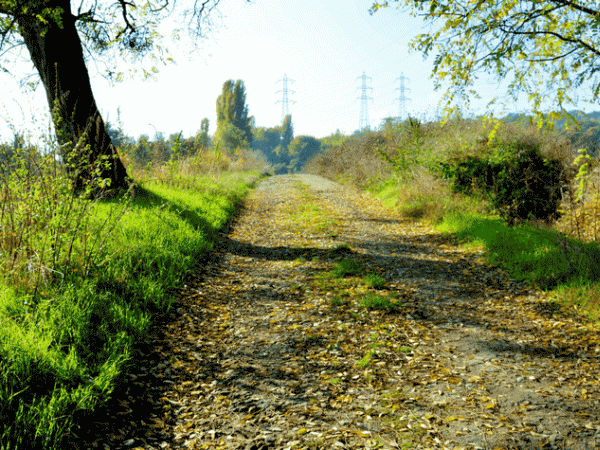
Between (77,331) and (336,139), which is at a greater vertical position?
(336,139)

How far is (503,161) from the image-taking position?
1005 centimetres

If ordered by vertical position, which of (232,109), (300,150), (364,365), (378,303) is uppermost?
(232,109)

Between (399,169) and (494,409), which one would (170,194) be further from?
(494,409)

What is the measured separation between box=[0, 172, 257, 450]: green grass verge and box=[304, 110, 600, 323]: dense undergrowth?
5.23 m

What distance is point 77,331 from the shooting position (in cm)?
365

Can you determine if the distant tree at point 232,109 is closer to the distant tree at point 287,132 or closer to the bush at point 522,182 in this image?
the distant tree at point 287,132

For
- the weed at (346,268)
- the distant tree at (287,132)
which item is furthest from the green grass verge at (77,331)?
the distant tree at (287,132)

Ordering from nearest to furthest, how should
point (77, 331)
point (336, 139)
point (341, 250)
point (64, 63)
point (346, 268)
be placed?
point (77, 331), point (346, 268), point (341, 250), point (64, 63), point (336, 139)

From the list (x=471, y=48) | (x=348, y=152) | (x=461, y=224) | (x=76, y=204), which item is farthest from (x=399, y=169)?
(x=348, y=152)

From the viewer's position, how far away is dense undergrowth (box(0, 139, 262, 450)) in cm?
283

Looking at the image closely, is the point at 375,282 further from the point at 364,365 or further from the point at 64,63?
the point at 64,63

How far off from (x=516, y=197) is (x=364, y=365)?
25.4 feet

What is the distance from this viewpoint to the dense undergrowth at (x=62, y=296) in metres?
2.83

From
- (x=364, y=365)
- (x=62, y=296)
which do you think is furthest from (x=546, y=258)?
(x=62, y=296)
